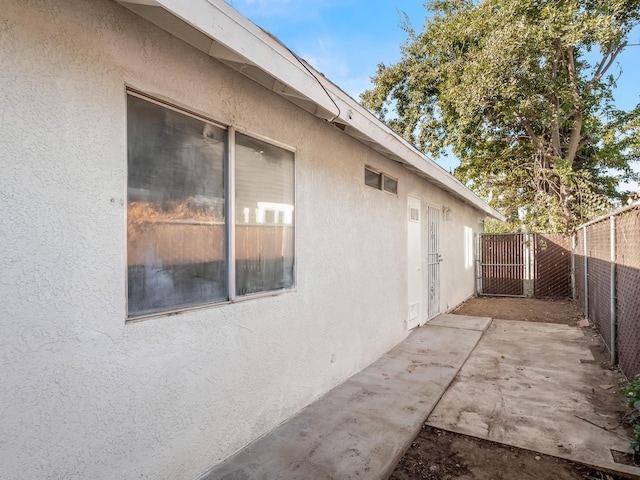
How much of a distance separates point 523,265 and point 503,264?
2.22 feet

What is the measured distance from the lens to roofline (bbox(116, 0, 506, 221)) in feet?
6.60

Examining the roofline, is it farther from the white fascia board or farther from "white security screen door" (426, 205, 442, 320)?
"white security screen door" (426, 205, 442, 320)

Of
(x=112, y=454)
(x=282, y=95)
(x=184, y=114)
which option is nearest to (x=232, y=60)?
(x=184, y=114)

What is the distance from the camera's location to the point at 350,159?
489 cm

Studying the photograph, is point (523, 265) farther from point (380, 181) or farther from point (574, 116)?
point (380, 181)

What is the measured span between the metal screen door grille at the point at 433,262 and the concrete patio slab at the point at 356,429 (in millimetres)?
2967

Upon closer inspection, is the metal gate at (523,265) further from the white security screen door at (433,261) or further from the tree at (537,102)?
the white security screen door at (433,261)

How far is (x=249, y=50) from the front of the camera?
2357 millimetres

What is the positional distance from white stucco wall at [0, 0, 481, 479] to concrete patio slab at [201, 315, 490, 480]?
0.23 metres

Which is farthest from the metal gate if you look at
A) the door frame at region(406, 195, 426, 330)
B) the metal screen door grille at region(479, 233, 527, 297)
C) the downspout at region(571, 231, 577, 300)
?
the door frame at region(406, 195, 426, 330)

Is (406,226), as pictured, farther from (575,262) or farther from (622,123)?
(622,123)

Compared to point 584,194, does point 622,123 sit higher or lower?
higher

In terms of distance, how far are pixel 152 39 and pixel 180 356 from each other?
2.14 metres

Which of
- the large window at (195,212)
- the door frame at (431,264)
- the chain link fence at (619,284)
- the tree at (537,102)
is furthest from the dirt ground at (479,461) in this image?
the tree at (537,102)
